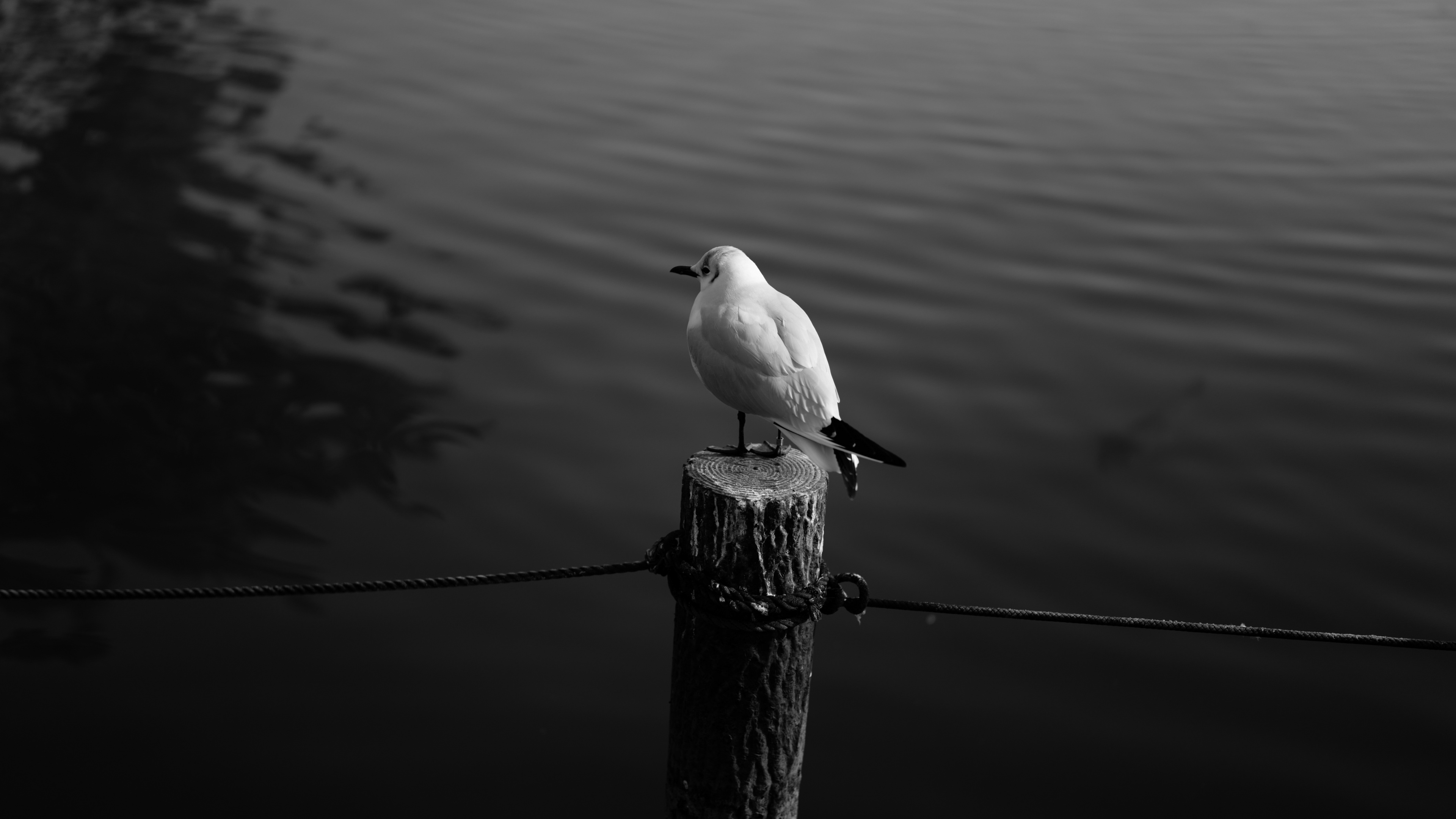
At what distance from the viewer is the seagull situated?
3.13m

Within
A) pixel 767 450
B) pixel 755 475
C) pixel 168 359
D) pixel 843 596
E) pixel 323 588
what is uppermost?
pixel 755 475

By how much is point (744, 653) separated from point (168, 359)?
503 cm

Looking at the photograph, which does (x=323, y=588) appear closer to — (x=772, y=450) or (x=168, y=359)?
(x=772, y=450)

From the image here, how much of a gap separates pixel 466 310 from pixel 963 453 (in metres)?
2.76

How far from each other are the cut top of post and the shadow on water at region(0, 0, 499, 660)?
9.67 ft

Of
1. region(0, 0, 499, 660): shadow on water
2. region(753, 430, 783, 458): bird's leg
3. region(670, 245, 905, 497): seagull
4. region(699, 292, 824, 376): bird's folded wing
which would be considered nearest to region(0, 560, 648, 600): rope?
region(753, 430, 783, 458): bird's leg

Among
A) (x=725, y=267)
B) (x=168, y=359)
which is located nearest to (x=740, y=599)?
(x=725, y=267)

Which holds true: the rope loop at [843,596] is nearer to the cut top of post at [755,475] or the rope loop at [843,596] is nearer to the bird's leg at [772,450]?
the cut top of post at [755,475]

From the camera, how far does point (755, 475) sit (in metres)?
2.63

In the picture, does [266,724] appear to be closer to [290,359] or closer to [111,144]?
[290,359]

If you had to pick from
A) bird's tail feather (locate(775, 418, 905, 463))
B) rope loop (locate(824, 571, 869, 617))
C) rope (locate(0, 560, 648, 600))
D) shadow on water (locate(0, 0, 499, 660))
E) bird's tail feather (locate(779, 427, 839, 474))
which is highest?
bird's tail feather (locate(775, 418, 905, 463))

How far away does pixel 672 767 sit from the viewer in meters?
2.79

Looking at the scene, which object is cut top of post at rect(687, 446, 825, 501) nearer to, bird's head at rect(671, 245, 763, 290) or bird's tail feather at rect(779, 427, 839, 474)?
bird's tail feather at rect(779, 427, 839, 474)

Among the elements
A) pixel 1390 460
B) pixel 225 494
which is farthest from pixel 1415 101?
pixel 225 494
